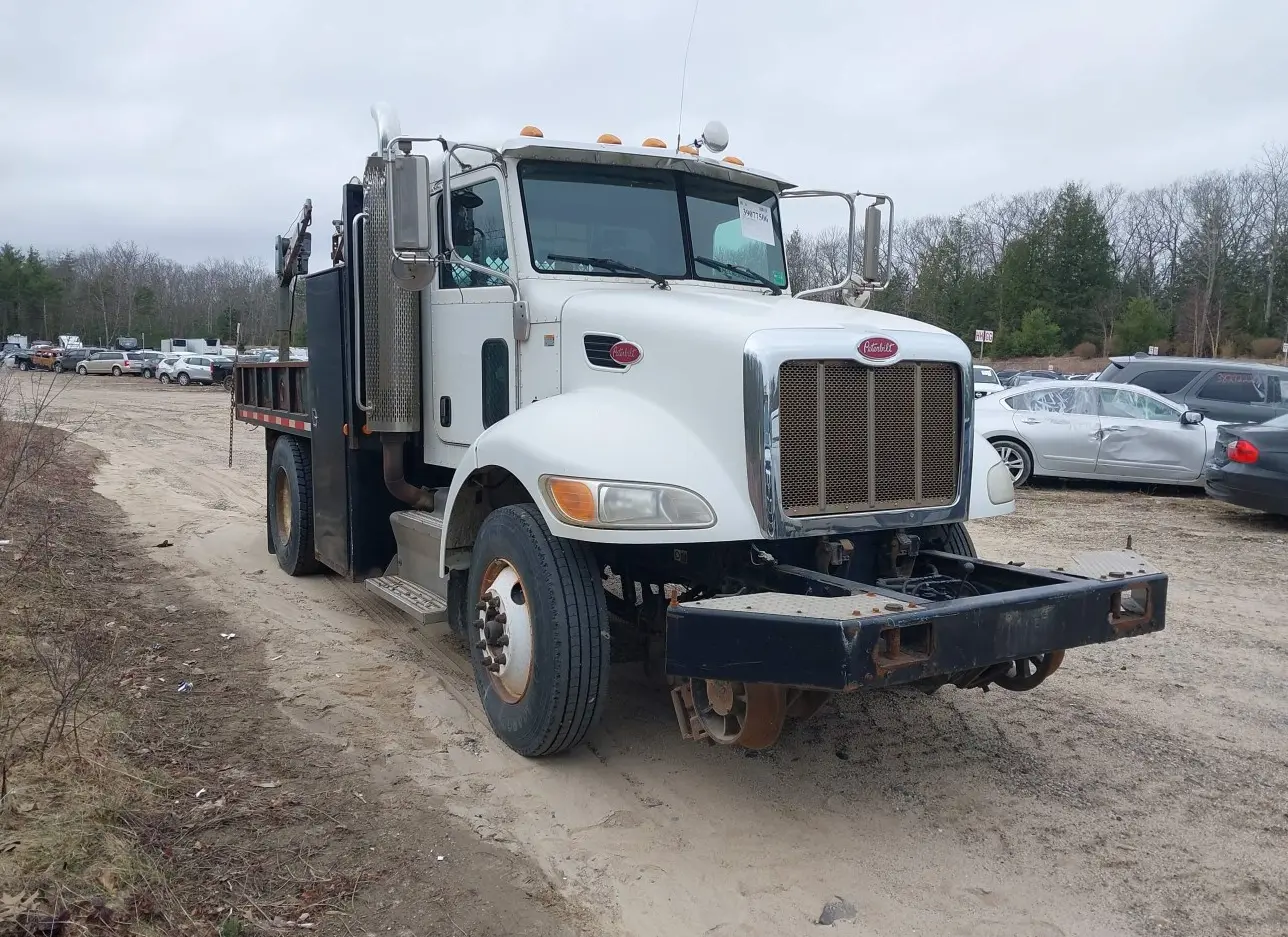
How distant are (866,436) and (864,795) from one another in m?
1.47

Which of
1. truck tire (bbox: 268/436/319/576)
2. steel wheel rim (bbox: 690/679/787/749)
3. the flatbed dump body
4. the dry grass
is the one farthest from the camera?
truck tire (bbox: 268/436/319/576)

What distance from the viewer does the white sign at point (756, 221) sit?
558cm

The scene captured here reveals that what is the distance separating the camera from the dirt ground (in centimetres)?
340

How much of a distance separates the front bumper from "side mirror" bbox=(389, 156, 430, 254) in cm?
194

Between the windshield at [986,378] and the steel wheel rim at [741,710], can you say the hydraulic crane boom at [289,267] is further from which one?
the windshield at [986,378]

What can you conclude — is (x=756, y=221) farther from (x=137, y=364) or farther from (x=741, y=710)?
(x=137, y=364)

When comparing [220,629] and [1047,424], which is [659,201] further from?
[1047,424]

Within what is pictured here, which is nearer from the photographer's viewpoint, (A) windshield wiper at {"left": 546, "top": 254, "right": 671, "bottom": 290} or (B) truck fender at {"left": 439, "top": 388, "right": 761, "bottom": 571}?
(B) truck fender at {"left": 439, "top": 388, "right": 761, "bottom": 571}

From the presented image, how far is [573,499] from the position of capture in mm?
3910

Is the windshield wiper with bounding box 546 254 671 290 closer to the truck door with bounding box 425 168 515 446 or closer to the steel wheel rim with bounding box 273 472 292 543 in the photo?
the truck door with bounding box 425 168 515 446

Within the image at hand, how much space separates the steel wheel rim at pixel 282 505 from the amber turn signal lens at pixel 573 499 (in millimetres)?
4554

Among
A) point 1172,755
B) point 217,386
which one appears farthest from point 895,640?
point 217,386

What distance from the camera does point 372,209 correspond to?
5.82m

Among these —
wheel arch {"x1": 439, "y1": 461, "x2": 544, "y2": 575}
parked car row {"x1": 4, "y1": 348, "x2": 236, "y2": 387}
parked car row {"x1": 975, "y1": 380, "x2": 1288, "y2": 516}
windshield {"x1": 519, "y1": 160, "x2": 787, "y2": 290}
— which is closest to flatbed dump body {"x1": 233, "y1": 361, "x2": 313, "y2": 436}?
wheel arch {"x1": 439, "y1": 461, "x2": 544, "y2": 575}
